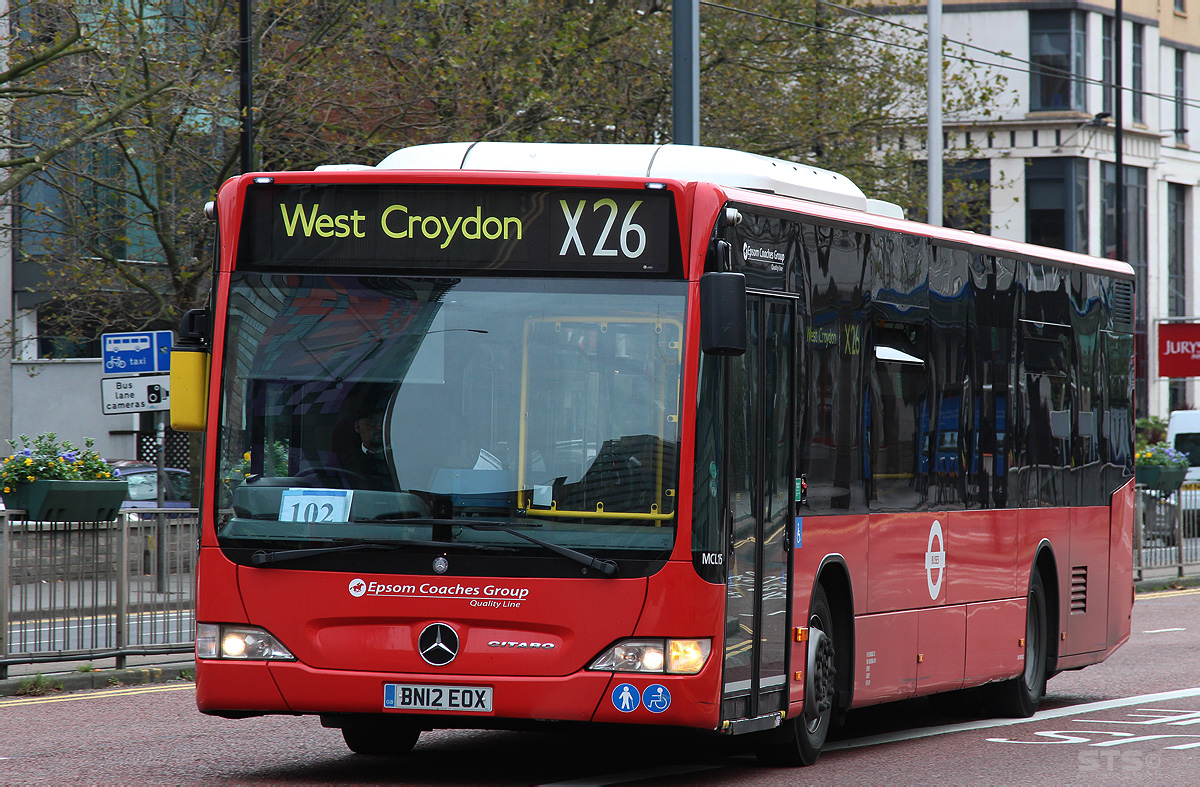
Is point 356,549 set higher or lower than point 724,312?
lower

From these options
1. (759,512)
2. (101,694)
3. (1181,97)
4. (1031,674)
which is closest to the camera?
(759,512)

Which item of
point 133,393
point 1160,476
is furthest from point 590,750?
point 1160,476

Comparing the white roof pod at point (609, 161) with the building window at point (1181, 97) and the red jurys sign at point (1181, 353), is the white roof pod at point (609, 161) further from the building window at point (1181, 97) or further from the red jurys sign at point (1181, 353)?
the building window at point (1181, 97)

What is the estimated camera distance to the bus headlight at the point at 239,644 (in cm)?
829

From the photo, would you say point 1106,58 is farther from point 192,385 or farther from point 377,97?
point 192,385

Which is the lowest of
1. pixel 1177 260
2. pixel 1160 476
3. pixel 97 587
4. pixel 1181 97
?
pixel 97 587

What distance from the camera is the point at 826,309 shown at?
9.74m

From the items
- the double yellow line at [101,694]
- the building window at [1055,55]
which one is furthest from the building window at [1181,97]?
the double yellow line at [101,694]

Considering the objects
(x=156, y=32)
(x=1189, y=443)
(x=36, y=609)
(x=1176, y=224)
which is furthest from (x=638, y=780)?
(x=1176, y=224)

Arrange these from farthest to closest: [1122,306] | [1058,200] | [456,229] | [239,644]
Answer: [1058,200] < [1122,306] < [456,229] < [239,644]

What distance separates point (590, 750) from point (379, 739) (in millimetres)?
1200

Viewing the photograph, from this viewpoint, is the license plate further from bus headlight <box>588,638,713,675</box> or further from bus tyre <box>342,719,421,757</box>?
bus tyre <box>342,719,421,757</box>

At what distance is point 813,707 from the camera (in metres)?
9.60

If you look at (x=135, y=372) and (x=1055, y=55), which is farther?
(x=1055, y=55)
